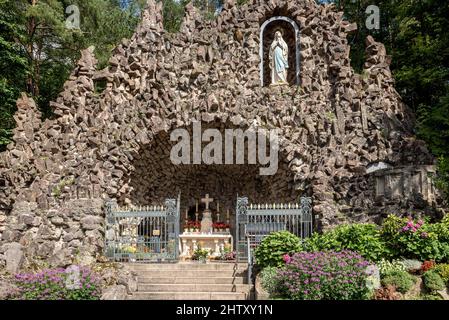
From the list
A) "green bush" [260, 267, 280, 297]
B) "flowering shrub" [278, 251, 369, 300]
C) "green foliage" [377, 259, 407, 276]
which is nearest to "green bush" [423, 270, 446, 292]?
"green foliage" [377, 259, 407, 276]

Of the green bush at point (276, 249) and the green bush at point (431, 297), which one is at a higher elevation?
the green bush at point (276, 249)

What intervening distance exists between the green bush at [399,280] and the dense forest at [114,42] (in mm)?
5550

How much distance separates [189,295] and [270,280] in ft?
7.52

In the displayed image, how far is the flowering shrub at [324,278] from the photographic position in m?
9.62

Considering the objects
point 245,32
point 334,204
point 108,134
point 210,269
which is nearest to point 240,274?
point 210,269

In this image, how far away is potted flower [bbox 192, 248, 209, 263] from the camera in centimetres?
1505

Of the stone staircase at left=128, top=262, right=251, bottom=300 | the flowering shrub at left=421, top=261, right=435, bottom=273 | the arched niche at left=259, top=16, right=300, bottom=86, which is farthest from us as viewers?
the arched niche at left=259, top=16, right=300, bottom=86

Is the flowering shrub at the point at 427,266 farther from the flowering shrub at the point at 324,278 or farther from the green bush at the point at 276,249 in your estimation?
the green bush at the point at 276,249

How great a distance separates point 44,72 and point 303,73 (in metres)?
15.5

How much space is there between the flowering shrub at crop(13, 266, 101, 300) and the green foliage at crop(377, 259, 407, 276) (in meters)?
7.16

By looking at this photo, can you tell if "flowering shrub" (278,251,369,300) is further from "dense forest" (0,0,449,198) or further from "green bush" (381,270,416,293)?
"dense forest" (0,0,449,198)

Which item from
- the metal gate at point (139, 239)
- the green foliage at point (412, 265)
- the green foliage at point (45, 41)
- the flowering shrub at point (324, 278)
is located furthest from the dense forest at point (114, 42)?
the metal gate at point (139, 239)

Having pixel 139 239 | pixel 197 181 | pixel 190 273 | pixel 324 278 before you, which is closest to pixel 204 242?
pixel 139 239

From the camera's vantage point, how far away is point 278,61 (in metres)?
18.7
